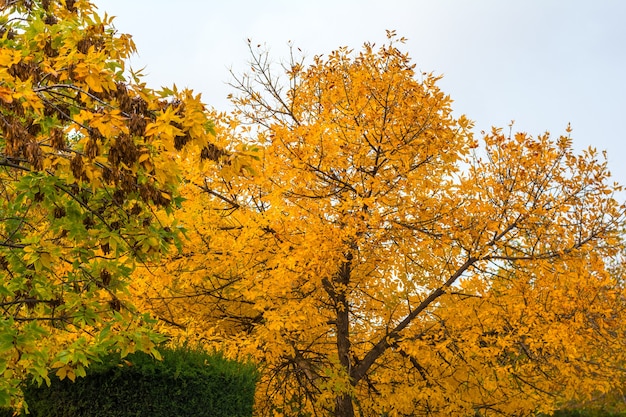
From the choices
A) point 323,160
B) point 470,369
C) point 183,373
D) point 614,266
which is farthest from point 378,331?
point 614,266

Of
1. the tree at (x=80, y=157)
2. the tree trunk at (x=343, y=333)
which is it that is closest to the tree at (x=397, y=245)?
the tree trunk at (x=343, y=333)

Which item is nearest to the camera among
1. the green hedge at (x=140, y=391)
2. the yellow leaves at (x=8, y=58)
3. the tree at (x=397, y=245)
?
the yellow leaves at (x=8, y=58)

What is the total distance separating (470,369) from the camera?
1034cm

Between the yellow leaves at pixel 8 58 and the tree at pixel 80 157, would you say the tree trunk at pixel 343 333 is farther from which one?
the yellow leaves at pixel 8 58

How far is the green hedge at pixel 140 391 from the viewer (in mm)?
6660

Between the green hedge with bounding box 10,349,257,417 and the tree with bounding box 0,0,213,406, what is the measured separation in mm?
517

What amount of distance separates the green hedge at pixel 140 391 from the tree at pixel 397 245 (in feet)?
5.16

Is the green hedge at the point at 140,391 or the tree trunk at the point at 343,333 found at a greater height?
the tree trunk at the point at 343,333

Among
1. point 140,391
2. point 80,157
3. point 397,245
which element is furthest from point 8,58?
point 397,245

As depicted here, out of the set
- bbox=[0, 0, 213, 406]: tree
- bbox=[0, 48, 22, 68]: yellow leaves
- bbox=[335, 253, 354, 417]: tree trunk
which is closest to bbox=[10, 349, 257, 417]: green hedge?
bbox=[0, 0, 213, 406]: tree

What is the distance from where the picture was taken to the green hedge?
6.66 meters

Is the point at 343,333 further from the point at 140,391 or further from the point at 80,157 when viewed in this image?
the point at 80,157

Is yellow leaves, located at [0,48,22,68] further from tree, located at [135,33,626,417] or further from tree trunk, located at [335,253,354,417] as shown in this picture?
tree trunk, located at [335,253,354,417]

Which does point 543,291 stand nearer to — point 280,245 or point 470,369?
point 470,369
